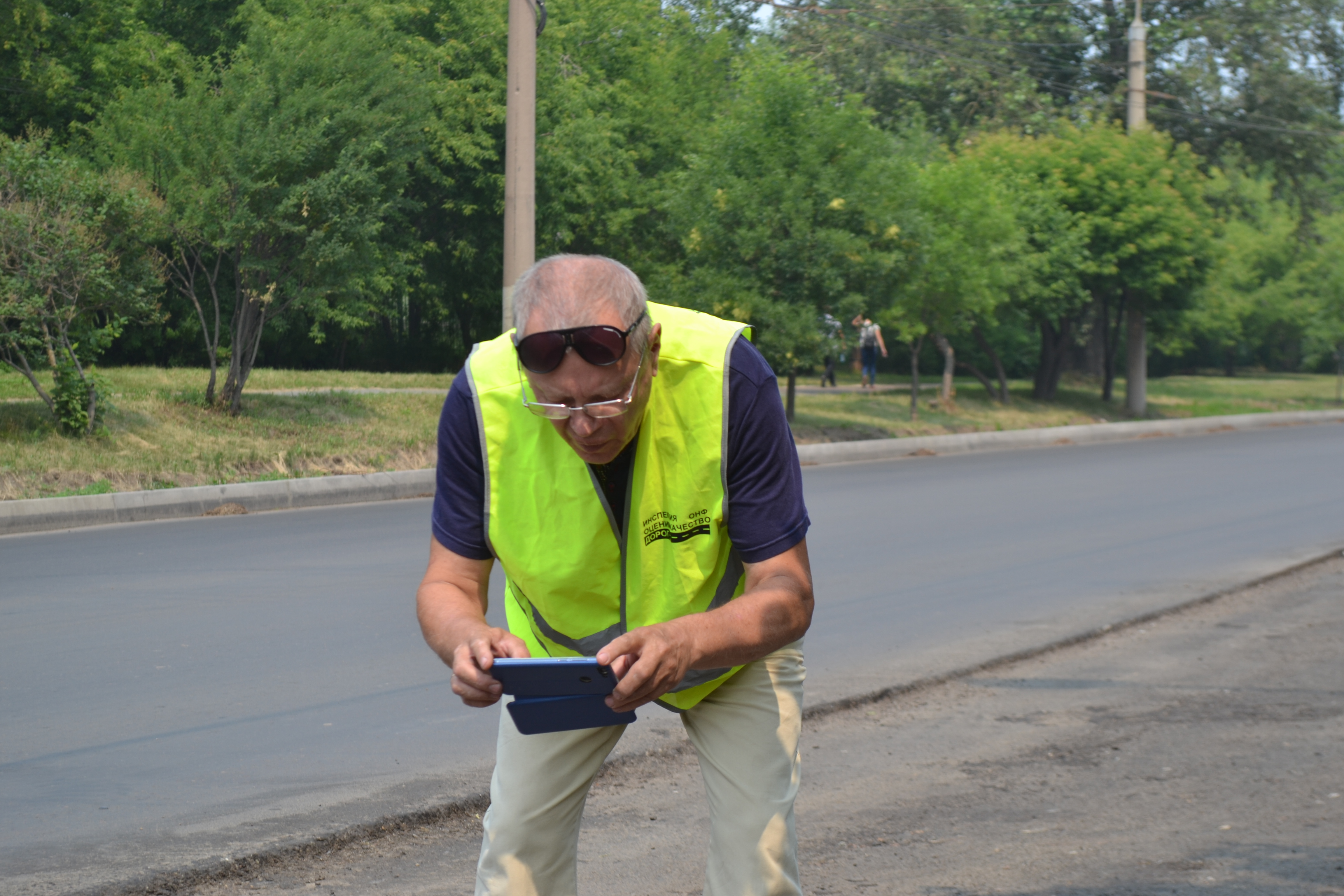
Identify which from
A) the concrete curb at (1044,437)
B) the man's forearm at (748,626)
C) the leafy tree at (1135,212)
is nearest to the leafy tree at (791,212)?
the concrete curb at (1044,437)

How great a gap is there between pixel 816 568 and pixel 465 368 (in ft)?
23.4

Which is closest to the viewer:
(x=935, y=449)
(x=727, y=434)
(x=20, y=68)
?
(x=727, y=434)

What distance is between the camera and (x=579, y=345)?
2.42 meters

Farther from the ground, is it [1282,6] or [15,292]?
[1282,6]

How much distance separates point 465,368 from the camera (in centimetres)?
272

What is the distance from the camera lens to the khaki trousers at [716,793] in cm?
264

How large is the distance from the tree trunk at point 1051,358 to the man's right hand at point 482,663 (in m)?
26.5

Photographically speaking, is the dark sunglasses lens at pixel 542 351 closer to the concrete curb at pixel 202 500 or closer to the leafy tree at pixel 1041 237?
the concrete curb at pixel 202 500

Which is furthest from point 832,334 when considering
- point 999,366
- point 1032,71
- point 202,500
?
point 1032,71

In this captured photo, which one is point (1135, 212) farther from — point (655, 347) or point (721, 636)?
point (721, 636)

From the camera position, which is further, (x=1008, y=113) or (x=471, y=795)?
(x=1008, y=113)

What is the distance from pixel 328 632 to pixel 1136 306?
2365cm

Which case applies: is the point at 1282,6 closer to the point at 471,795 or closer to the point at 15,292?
the point at 15,292

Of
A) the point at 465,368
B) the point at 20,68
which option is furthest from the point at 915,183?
the point at 465,368
